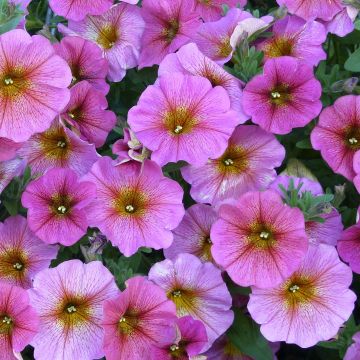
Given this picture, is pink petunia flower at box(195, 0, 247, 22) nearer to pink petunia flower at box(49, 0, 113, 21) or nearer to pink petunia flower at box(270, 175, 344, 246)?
pink petunia flower at box(49, 0, 113, 21)

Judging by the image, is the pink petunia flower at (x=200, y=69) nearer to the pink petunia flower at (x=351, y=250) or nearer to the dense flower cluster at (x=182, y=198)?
the dense flower cluster at (x=182, y=198)

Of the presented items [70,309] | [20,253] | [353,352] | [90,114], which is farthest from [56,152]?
[353,352]

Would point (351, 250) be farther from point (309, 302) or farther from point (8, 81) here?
point (8, 81)

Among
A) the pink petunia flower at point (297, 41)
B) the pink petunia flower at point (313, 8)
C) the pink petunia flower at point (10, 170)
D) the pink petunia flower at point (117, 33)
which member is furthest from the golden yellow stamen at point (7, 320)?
the pink petunia flower at point (313, 8)

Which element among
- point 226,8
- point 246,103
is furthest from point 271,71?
point 226,8

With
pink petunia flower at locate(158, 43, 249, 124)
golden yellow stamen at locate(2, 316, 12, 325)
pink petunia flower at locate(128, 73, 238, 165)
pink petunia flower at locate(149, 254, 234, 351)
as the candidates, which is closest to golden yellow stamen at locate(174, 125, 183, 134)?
pink petunia flower at locate(128, 73, 238, 165)
